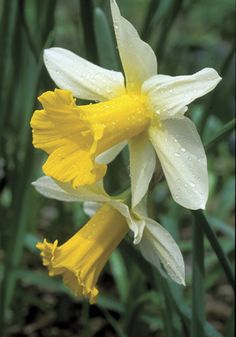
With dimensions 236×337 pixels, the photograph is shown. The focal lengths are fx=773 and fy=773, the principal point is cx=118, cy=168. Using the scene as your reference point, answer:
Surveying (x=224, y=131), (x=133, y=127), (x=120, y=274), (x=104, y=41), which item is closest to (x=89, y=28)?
(x=104, y=41)

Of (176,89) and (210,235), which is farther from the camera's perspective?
(210,235)

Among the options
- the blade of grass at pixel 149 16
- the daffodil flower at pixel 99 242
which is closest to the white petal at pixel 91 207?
the daffodil flower at pixel 99 242

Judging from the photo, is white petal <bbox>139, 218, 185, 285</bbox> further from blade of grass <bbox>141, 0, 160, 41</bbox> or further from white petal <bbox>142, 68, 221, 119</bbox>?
blade of grass <bbox>141, 0, 160, 41</bbox>

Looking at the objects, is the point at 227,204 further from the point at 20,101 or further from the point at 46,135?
the point at 46,135

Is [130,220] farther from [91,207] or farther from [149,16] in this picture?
[149,16]

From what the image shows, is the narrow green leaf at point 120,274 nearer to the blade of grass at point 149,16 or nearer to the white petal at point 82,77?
the blade of grass at point 149,16

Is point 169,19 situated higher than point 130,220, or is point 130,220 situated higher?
point 169,19

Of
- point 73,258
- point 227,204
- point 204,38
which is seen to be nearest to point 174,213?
point 227,204
